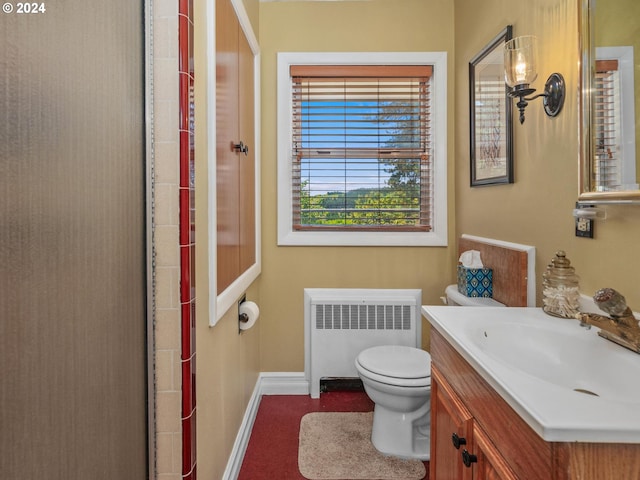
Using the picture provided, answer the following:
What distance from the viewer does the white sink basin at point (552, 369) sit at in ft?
1.93

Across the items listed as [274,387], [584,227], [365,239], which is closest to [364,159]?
[365,239]

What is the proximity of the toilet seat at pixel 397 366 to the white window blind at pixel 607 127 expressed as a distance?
3.42ft

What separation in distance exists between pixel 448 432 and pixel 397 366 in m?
0.68

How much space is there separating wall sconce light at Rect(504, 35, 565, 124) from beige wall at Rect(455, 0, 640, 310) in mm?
41

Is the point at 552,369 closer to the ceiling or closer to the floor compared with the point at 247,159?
closer to the floor

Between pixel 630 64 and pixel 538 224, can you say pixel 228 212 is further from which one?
pixel 630 64

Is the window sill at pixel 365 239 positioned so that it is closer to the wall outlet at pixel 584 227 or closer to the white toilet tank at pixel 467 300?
the white toilet tank at pixel 467 300

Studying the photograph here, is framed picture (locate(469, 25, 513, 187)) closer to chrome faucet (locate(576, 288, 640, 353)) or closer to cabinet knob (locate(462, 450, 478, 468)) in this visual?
chrome faucet (locate(576, 288, 640, 353))

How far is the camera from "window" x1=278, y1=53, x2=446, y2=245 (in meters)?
2.34

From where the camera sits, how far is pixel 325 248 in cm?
238

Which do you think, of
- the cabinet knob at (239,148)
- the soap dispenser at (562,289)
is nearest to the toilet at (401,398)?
the soap dispenser at (562,289)

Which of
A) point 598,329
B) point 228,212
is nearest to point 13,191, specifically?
point 228,212

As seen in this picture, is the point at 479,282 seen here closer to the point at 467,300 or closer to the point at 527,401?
the point at 467,300

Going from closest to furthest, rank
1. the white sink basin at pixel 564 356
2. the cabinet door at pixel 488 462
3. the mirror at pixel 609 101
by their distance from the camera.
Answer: the cabinet door at pixel 488 462 < the white sink basin at pixel 564 356 < the mirror at pixel 609 101
